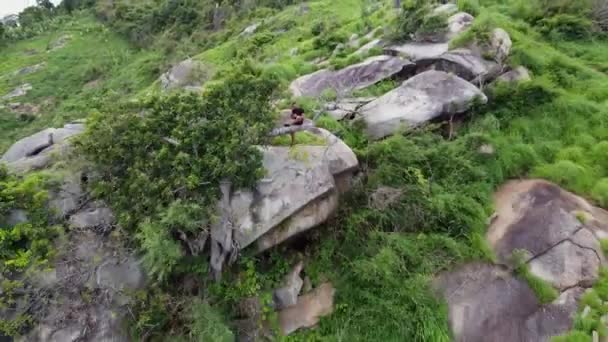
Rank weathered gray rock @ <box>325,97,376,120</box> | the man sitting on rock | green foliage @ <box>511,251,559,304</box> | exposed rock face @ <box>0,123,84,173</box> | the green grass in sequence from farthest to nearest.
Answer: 1. the green grass
2. weathered gray rock @ <box>325,97,376,120</box>
3. exposed rock face @ <box>0,123,84,173</box>
4. the man sitting on rock
5. green foliage @ <box>511,251,559,304</box>

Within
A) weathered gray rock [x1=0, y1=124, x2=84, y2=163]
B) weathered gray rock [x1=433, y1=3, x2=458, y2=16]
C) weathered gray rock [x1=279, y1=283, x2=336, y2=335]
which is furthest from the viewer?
weathered gray rock [x1=433, y1=3, x2=458, y2=16]

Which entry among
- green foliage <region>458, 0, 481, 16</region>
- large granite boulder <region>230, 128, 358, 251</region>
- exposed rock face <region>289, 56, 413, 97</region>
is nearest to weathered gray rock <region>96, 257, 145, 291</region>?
large granite boulder <region>230, 128, 358, 251</region>

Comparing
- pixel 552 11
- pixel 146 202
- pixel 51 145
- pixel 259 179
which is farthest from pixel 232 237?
pixel 552 11

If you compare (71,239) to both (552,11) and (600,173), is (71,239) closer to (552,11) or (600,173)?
(600,173)

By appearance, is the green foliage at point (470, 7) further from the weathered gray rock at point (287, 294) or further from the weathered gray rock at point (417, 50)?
the weathered gray rock at point (287, 294)

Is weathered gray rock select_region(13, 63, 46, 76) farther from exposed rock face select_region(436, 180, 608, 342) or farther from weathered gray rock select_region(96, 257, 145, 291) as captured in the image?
exposed rock face select_region(436, 180, 608, 342)

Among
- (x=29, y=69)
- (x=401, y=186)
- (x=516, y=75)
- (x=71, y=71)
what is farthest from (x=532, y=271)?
(x=29, y=69)
